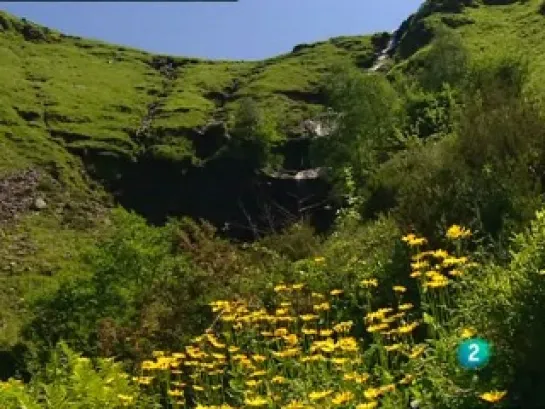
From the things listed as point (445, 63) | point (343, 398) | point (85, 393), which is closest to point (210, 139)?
point (445, 63)

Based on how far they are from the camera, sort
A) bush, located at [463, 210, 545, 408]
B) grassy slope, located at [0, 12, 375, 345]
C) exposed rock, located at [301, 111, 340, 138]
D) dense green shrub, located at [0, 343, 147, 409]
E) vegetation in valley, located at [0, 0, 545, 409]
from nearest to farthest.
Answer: bush, located at [463, 210, 545, 408], vegetation in valley, located at [0, 0, 545, 409], dense green shrub, located at [0, 343, 147, 409], grassy slope, located at [0, 12, 375, 345], exposed rock, located at [301, 111, 340, 138]

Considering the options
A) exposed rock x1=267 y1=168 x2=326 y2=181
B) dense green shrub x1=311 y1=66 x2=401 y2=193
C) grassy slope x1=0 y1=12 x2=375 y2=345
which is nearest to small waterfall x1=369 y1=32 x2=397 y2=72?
grassy slope x1=0 y1=12 x2=375 y2=345

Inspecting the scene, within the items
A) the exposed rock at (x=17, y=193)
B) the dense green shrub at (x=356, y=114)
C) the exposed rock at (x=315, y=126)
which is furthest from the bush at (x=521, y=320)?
the exposed rock at (x=315, y=126)

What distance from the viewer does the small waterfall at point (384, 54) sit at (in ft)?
378

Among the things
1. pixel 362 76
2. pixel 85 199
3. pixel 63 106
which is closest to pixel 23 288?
pixel 85 199

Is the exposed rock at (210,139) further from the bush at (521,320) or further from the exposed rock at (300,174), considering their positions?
the bush at (521,320)

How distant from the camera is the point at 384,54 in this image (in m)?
123

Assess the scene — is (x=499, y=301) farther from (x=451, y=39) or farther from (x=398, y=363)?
(x=451, y=39)

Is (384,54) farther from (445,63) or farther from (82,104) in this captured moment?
(445,63)

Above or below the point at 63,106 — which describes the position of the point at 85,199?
below

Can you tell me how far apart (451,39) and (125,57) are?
8856 cm

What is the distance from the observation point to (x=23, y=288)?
57844 mm

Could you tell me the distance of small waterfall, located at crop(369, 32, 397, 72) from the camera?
11521cm

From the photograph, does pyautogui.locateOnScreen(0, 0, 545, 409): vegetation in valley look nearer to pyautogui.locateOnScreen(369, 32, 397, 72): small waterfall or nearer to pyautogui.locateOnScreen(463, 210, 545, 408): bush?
pyautogui.locateOnScreen(463, 210, 545, 408): bush
